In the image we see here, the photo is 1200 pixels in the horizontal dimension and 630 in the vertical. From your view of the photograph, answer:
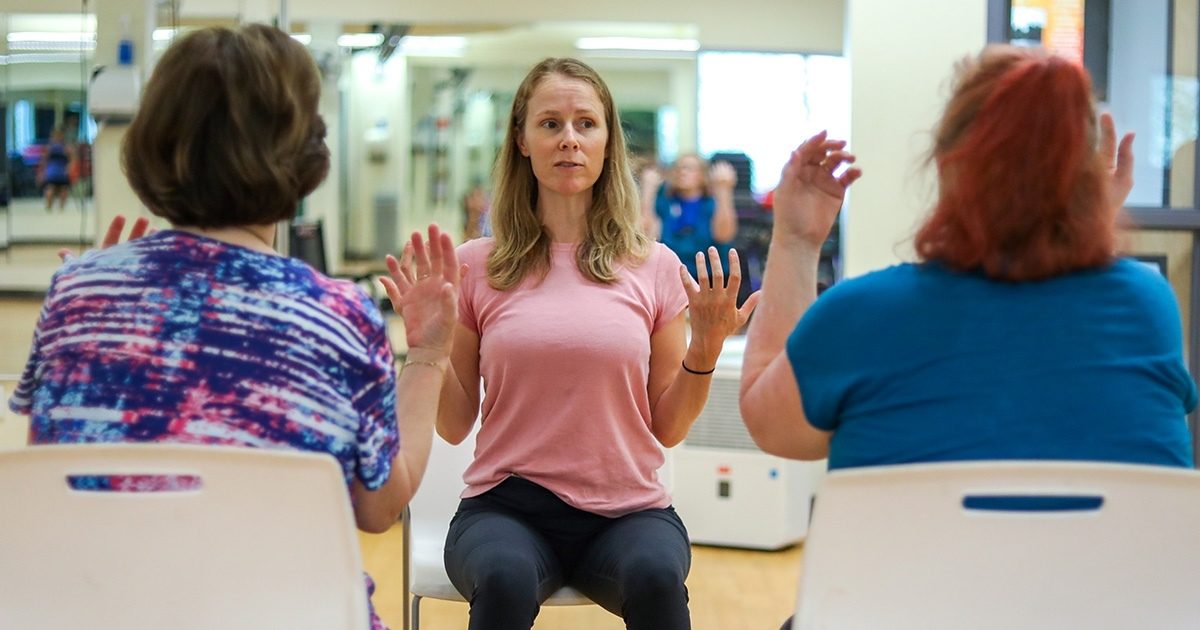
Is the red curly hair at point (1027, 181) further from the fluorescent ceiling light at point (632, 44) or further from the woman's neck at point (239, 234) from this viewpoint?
the fluorescent ceiling light at point (632, 44)

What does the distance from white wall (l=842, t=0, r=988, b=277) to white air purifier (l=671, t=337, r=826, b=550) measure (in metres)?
0.74

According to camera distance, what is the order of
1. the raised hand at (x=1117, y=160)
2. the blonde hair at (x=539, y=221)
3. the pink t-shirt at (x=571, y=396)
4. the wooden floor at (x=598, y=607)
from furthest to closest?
the wooden floor at (x=598, y=607)
the blonde hair at (x=539, y=221)
the pink t-shirt at (x=571, y=396)
the raised hand at (x=1117, y=160)

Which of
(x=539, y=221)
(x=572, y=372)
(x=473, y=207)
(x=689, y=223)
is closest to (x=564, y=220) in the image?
(x=539, y=221)

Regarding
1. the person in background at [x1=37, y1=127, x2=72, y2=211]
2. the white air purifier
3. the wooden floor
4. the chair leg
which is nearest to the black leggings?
the chair leg

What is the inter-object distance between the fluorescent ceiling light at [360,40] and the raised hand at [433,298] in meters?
5.63

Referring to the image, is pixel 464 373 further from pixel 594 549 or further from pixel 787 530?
pixel 787 530

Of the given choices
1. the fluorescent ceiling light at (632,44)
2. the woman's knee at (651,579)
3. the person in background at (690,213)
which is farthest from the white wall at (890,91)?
the fluorescent ceiling light at (632,44)

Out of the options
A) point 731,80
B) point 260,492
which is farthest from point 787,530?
point 731,80

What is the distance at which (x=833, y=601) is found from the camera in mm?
1209

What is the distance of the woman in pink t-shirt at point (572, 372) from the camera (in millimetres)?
1890

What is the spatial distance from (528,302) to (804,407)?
83 centimetres

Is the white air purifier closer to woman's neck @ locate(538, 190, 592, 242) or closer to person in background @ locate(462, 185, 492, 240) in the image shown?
woman's neck @ locate(538, 190, 592, 242)

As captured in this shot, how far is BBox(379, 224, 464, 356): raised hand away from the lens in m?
1.54

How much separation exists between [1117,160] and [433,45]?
5884mm
